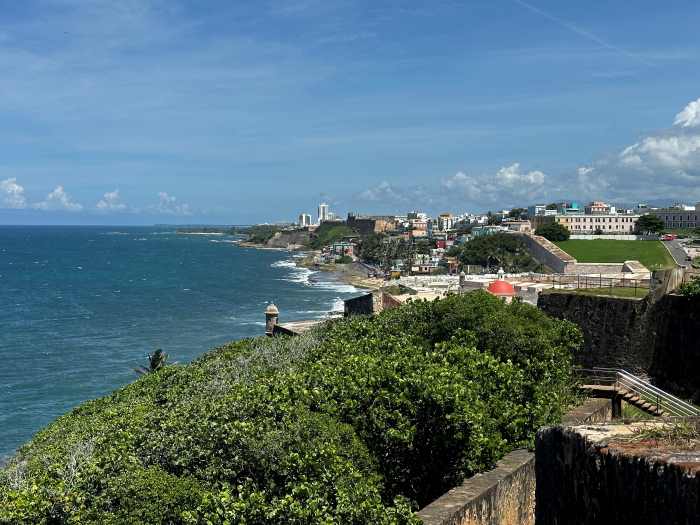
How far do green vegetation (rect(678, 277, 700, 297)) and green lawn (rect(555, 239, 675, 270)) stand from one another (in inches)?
1987

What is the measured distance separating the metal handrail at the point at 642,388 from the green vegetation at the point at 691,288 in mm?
2125

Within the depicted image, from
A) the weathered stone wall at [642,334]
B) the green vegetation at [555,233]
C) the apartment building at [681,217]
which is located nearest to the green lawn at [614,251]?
the green vegetation at [555,233]

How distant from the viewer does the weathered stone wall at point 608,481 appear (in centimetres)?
439

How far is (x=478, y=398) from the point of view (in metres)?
12.3

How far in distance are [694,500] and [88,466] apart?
8.37 m

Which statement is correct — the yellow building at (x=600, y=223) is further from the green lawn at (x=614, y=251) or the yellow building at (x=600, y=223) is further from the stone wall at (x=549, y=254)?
the green lawn at (x=614, y=251)

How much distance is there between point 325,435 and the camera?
10414 millimetres

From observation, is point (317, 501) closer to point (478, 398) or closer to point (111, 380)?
point (478, 398)

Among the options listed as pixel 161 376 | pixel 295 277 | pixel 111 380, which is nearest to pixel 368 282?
pixel 295 277

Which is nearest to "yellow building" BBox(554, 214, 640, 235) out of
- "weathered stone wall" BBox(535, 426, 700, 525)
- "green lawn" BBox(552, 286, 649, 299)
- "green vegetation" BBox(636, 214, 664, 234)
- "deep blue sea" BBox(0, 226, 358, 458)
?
"green vegetation" BBox(636, 214, 664, 234)

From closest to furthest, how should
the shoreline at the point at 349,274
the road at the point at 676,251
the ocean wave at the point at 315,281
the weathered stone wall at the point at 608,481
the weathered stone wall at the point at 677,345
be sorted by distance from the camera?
the weathered stone wall at the point at 608,481 < the weathered stone wall at the point at 677,345 < the road at the point at 676,251 < the ocean wave at the point at 315,281 < the shoreline at the point at 349,274

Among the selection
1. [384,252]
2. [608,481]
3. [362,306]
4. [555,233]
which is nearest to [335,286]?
[555,233]

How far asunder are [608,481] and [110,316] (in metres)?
67.1

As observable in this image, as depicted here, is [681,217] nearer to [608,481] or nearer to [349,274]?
[349,274]
